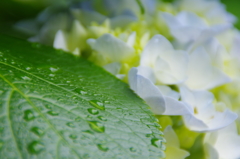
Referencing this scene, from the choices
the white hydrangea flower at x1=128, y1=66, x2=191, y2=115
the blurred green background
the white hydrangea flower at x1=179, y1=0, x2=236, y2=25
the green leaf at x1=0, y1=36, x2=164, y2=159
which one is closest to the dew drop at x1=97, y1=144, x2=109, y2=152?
the green leaf at x1=0, y1=36, x2=164, y2=159

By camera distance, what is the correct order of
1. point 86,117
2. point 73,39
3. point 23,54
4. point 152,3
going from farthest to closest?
1. point 152,3
2. point 73,39
3. point 23,54
4. point 86,117

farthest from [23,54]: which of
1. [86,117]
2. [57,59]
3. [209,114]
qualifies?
[209,114]

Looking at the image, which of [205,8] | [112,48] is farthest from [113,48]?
[205,8]

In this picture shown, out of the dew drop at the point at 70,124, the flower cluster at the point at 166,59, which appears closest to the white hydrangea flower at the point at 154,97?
the flower cluster at the point at 166,59

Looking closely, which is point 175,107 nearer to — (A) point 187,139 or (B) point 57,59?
(A) point 187,139

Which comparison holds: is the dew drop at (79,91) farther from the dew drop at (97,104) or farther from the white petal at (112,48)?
the white petal at (112,48)

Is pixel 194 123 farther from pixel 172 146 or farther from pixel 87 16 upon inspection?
pixel 87 16

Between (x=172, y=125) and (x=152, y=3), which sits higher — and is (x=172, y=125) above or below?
below

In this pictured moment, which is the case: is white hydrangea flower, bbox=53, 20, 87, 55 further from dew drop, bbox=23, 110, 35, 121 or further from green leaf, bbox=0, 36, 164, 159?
dew drop, bbox=23, 110, 35, 121
